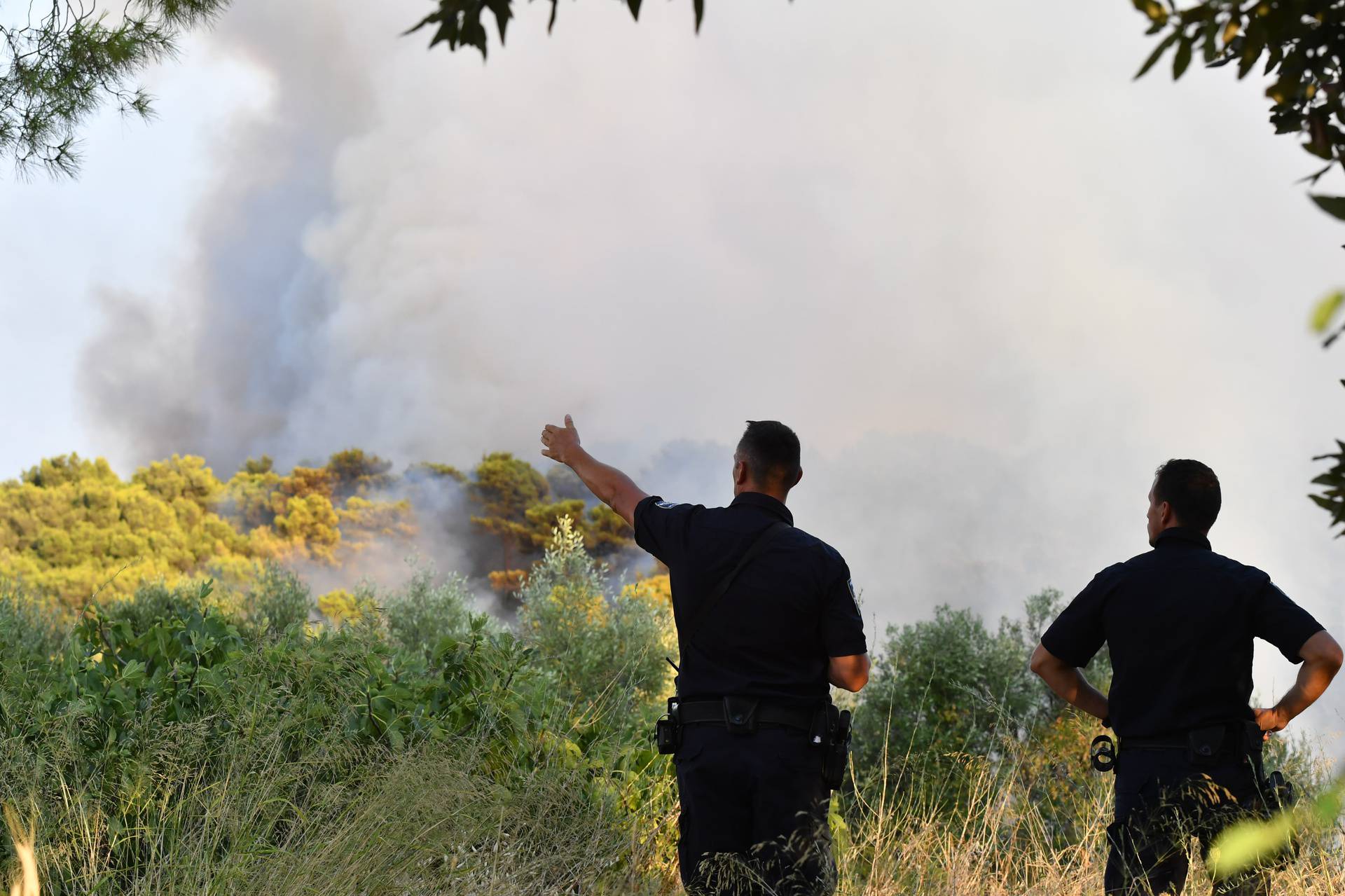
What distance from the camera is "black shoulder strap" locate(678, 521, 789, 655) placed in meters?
3.11

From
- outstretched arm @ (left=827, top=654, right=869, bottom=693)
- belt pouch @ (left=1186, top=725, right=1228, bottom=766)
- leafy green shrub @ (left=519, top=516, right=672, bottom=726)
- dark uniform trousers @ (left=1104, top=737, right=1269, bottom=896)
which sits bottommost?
dark uniform trousers @ (left=1104, top=737, right=1269, bottom=896)

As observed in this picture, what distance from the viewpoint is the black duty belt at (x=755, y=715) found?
3080mm

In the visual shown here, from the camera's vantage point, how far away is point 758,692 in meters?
3.08

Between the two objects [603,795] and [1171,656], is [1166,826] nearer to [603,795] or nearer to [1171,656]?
[1171,656]

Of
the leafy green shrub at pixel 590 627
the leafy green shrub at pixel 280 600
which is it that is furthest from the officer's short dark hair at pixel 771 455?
the leafy green shrub at pixel 280 600

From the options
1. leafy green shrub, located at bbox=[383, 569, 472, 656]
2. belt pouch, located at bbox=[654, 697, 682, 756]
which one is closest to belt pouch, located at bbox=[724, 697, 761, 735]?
belt pouch, located at bbox=[654, 697, 682, 756]

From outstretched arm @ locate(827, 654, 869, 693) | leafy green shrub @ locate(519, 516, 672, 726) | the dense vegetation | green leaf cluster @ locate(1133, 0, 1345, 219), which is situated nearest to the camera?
green leaf cluster @ locate(1133, 0, 1345, 219)

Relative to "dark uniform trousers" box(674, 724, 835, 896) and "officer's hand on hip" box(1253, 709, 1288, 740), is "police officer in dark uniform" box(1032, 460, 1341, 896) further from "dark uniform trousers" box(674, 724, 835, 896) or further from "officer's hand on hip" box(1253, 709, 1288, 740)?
"dark uniform trousers" box(674, 724, 835, 896)

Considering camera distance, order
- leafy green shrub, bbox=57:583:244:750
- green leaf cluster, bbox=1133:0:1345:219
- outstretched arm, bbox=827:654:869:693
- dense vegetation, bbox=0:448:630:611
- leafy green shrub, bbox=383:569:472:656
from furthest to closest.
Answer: dense vegetation, bbox=0:448:630:611, leafy green shrub, bbox=383:569:472:656, leafy green shrub, bbox=57:583:244:750, outstretched arm, bbox=827:654:869:693, green leaf cluster, bbox=1133:0:1345:219

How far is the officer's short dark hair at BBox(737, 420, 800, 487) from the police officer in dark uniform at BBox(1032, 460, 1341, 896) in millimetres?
836

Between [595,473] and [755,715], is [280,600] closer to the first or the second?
[595,473]

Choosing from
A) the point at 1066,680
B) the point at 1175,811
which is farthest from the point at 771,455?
the point at 1175,811

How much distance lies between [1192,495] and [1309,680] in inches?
22.7

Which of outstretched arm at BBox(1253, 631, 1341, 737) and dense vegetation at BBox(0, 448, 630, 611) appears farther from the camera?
dense vegetation at BBox(0, 448, 630, 611)
